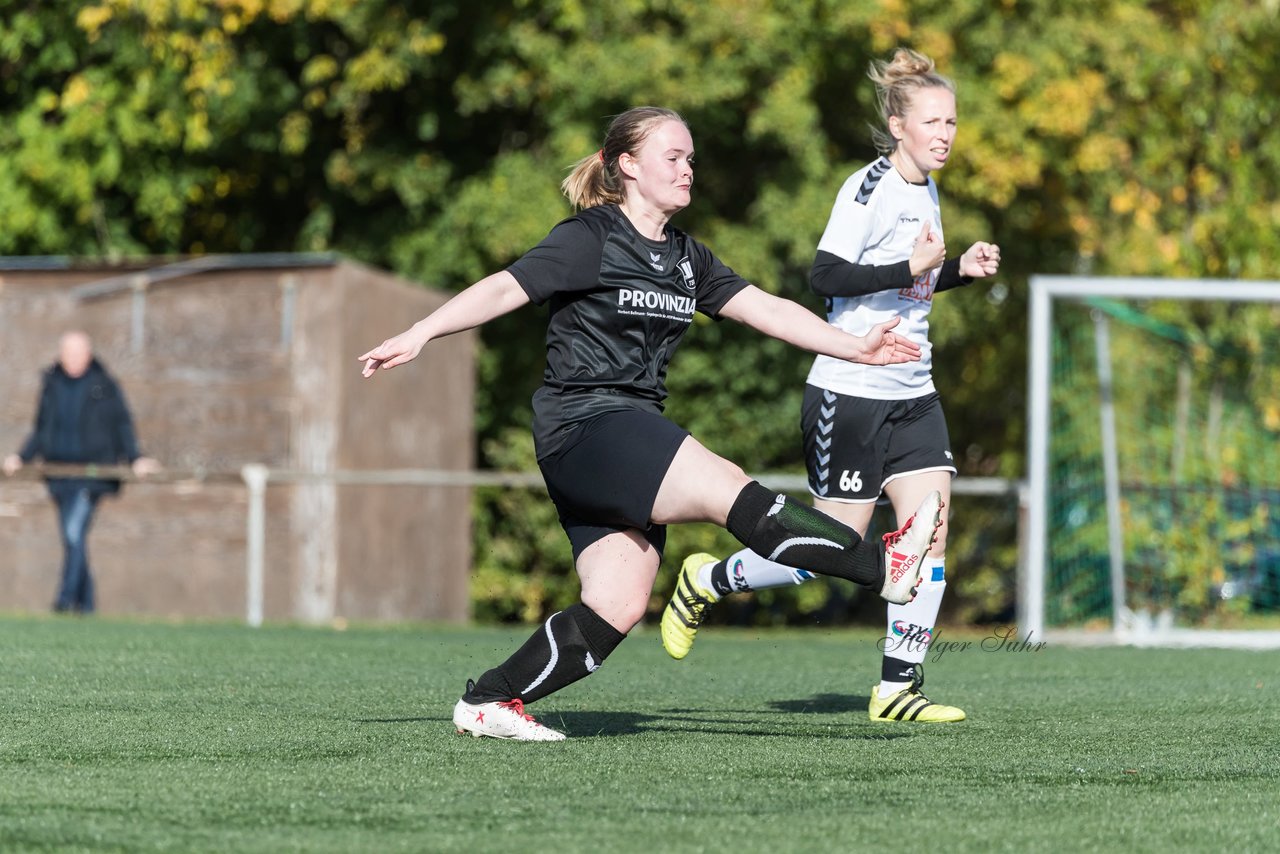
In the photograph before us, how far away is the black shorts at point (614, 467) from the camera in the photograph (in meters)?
4.79

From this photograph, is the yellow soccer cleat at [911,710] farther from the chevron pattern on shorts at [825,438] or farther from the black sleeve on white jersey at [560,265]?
the black sleeve on white jersey at [560,265]

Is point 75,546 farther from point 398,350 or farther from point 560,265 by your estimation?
point 398,350

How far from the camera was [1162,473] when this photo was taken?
1575 cm

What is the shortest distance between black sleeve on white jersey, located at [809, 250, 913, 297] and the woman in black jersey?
496 millimetres

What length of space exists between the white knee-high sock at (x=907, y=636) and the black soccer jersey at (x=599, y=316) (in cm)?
140

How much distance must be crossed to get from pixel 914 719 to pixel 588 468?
168 centimetres

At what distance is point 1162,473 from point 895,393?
1038 cm

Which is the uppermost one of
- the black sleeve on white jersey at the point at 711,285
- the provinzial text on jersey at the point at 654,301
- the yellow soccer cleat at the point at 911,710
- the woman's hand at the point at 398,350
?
the black sleeve on white jersey at the point at 711,285

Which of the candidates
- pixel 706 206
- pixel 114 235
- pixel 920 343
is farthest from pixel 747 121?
pixel 920 343

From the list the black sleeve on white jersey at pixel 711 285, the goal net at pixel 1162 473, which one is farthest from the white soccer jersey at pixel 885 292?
the goal net at pixel 1162 473

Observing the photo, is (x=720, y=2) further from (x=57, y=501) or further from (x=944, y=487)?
(x=944, y=487)

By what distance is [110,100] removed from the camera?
17.3m

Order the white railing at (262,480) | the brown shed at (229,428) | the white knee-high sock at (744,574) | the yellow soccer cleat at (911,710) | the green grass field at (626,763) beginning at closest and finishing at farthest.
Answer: the green grass field at (626,763), the white knee-high sock at (744,574), the yellow soccer cleat at (911,710), the white railing at (262,480), the brown shed at (229,428)

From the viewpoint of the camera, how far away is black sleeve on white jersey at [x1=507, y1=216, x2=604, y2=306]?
4.93 meters
